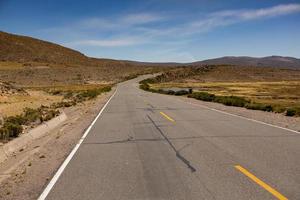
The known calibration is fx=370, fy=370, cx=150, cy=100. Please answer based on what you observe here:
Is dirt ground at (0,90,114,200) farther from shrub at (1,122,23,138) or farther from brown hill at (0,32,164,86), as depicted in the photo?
brown hill at (0,32,164,86)

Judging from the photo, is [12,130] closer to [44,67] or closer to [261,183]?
[261,183]

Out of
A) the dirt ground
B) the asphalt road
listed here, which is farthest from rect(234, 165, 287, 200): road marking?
the dirt ground

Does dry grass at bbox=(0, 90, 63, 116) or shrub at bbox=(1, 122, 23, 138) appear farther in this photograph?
dry grass at bbox=(0, 90, 63, 116)

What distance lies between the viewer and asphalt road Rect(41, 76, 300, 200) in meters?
6.23

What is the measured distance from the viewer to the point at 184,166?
314 inches

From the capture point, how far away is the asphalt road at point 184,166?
6234 mm

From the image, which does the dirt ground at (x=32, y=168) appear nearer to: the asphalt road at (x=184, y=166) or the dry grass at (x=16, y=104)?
the asphalt road at (x=184, y=166)

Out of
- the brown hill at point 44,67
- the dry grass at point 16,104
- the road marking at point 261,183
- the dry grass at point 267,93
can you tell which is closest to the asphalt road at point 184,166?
the road marking at point 261,183

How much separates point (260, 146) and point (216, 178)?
11.7ft

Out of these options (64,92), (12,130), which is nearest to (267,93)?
(64,92)

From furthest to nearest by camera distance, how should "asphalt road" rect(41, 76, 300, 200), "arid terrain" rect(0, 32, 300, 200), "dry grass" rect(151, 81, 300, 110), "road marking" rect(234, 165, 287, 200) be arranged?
"dry grass" rect(151, 81, 300, 110)
"arid terrain" rect(0, 32, 300, 200)
"asphalt road" rect(41, 76, 300, 200)
"road marking" rect(234, 165, 287, 200)

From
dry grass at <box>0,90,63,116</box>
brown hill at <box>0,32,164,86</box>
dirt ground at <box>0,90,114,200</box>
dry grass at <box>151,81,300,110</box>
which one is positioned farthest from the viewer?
brown hill at <box>0,32,164,86</box>

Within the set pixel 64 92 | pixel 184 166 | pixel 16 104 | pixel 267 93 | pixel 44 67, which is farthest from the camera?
pixel 44 67

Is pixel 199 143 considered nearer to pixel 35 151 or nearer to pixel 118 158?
pixel 118 158
